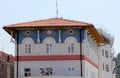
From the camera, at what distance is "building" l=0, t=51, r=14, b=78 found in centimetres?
8900

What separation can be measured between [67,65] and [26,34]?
753 centimetres

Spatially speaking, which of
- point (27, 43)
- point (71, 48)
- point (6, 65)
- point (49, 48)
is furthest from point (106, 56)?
point (27, 43)

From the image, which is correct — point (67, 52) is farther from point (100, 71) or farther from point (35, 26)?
point (100, 71)

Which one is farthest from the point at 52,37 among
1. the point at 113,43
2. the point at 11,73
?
the point at 113,43

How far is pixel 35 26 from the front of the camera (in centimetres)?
7544

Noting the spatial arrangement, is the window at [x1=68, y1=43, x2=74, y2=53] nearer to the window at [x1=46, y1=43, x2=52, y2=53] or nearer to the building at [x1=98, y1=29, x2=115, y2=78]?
the window at [x1=46, y1=43, x2=52, y2=53]

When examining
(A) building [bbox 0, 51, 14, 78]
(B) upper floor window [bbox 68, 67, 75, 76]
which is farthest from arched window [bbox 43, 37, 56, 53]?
(A) building [bbox 0, 51, 14, 78]

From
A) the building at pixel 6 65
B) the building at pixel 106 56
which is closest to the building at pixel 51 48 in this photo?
the building at pixel 6 65

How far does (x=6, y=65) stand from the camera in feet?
300

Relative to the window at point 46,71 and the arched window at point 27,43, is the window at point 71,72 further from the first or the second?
the arched window at point 27,43

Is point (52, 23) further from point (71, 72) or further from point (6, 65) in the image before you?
point (6, 65)

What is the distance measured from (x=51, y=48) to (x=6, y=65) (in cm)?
1688

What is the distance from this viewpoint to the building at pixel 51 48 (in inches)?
2972

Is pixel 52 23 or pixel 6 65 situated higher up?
pixel 52 23
